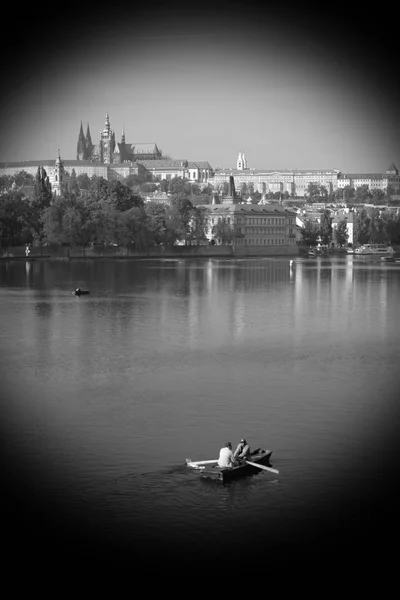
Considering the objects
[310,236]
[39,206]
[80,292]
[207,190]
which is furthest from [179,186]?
[80,292]

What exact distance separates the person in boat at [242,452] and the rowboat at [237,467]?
66 mm

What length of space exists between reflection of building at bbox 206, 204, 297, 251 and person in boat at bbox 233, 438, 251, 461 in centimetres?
9286

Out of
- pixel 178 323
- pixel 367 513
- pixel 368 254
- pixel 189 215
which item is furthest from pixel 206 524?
pixel 368 254

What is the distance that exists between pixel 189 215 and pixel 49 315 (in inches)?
2303

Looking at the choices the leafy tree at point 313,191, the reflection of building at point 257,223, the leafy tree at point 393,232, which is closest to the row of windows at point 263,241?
the reflection of building at point 257,223

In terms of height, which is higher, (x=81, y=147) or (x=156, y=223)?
(x=81, y=147)

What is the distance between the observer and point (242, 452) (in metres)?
13.3

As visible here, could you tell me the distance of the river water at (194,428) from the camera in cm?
1178

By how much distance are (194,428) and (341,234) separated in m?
94.8

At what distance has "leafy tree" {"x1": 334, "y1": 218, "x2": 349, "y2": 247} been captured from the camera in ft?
357

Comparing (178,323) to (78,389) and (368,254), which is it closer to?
(78,389)

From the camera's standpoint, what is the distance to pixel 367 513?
483 inches

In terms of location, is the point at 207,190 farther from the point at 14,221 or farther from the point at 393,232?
the point at 14,221

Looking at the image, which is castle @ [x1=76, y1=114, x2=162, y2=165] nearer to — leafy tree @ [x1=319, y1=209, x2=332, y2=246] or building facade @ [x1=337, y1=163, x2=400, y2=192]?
building facade @ [x1=337, y1=163, x2=400, y2=192]
